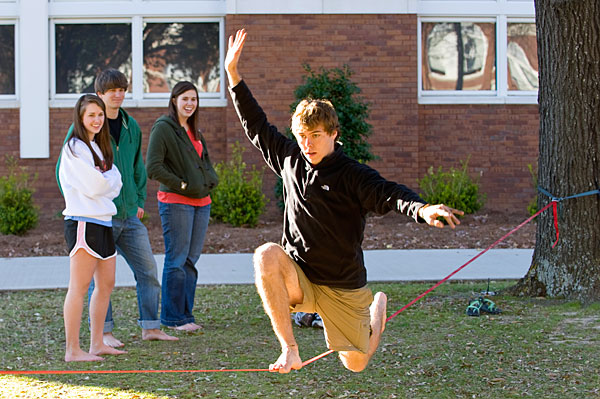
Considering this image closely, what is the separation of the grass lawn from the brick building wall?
7270 millimetres

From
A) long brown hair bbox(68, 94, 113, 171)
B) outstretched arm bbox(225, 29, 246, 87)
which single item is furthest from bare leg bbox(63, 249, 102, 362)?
outstretched arm bbox(225, 29, 246, 87)

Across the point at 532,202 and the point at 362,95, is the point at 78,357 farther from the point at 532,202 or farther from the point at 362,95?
the point at 532,202

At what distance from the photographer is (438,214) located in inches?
157

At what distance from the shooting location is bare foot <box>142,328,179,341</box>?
251 inches

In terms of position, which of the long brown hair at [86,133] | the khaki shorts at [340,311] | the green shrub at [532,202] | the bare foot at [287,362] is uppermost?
the long brown hair at [86,133]

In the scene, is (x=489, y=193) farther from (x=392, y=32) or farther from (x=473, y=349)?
(x=473, y=349)

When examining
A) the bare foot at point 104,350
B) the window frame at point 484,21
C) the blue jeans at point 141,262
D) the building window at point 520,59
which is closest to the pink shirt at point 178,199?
the blue jeans at point 141,262

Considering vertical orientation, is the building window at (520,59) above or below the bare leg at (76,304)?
above

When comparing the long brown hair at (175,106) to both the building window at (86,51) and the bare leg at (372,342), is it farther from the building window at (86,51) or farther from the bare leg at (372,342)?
the building window at (86,51)

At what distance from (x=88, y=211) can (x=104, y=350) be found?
1.09 m

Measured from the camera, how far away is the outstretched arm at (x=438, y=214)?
392cm

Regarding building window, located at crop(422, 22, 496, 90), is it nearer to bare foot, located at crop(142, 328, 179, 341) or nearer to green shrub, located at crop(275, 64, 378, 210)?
green shrub, located at crop(275, 64, 378, 210)

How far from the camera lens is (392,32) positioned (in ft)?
48.7

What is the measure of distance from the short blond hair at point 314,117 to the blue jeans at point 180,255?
2.26m
